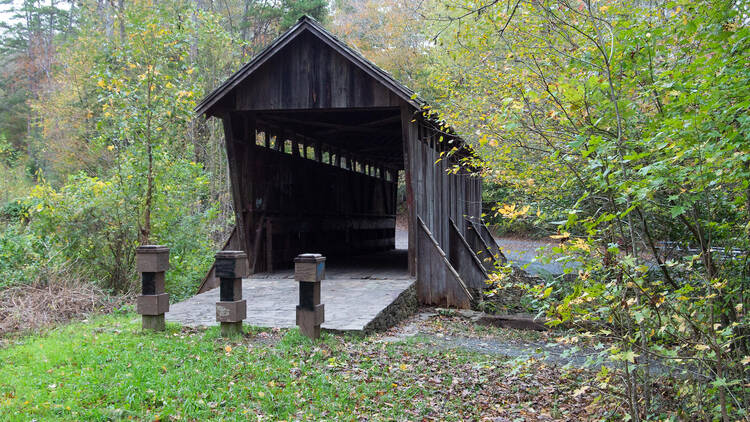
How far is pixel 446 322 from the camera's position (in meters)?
9.02

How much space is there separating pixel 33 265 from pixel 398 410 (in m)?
7.30

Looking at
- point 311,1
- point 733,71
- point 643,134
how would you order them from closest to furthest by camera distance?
point 733,71
point 643,134
point 311,1

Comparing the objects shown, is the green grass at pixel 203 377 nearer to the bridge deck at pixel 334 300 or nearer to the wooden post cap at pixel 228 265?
the bridge deck at pixel 334 300

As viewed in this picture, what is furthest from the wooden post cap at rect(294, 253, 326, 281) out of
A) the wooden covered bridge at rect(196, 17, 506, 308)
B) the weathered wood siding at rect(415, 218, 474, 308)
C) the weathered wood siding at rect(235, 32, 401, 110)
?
the weathered wood siding at rect(235, 32, 401, 110)

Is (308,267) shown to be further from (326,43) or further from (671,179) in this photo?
(326,43)

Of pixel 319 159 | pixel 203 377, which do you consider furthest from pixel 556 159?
pixel 319 159

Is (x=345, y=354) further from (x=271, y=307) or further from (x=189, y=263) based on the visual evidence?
(x=189, y=263)

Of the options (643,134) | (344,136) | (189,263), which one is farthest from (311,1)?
(643,134)

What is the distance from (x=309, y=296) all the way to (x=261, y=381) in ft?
Result: 4.68

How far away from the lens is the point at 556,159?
481 centimetres

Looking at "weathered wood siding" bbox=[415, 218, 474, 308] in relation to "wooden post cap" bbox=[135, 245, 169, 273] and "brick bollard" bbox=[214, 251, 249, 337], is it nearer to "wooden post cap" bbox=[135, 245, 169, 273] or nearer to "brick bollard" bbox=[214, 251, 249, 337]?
"brick bollard" bbox=[214, 251, 249, 337]

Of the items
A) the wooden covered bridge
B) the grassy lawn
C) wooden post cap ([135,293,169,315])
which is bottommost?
the grassy lawn

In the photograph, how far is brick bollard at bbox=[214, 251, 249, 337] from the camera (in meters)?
6.20

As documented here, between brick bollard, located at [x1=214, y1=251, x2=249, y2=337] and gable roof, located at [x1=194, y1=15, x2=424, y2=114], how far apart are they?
4286mm
